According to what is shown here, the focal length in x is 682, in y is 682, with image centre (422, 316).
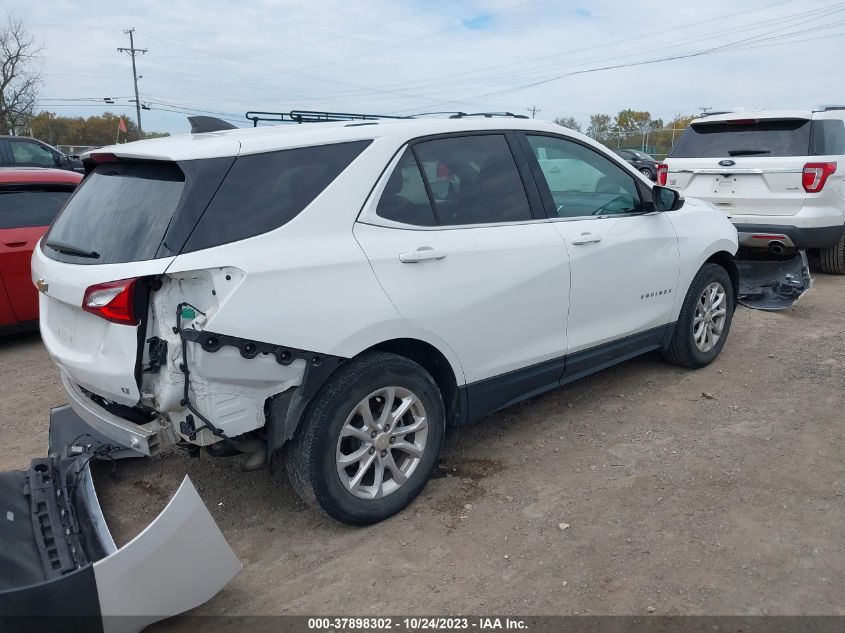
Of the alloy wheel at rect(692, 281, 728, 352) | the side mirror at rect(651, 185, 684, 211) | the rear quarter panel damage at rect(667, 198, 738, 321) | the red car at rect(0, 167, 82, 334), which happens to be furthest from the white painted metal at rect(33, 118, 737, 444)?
the red car at rect(0, 167, 82, 334)

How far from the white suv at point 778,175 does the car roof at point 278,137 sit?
4.68 m

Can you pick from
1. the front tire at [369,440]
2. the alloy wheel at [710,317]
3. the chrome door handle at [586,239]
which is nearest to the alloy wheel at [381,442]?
the front tire at [369,440]

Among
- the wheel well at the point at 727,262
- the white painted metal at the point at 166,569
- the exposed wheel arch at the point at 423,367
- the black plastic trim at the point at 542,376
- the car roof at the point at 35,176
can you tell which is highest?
the car roof at the point at 35,176

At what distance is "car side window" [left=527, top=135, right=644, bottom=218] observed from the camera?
3.95 metres

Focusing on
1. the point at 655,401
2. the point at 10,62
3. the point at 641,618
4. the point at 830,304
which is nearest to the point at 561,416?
the point at 655,401

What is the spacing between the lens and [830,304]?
7156 mm

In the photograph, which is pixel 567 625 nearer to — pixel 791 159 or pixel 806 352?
pixel 806 352

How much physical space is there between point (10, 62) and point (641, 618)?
56.5 meters

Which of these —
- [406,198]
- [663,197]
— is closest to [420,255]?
[406,198]

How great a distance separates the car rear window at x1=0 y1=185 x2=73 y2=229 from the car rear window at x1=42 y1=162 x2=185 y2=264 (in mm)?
3100

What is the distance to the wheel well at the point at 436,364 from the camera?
323cm

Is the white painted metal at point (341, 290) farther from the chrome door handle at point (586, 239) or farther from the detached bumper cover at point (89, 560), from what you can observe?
the detached bumper cover at point (89, 560)

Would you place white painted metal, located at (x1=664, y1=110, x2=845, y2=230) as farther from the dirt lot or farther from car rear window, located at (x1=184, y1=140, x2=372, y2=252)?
car rear window, located at (x1=184, y1=140, x2=372, y2=252)

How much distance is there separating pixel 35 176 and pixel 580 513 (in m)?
5.55
